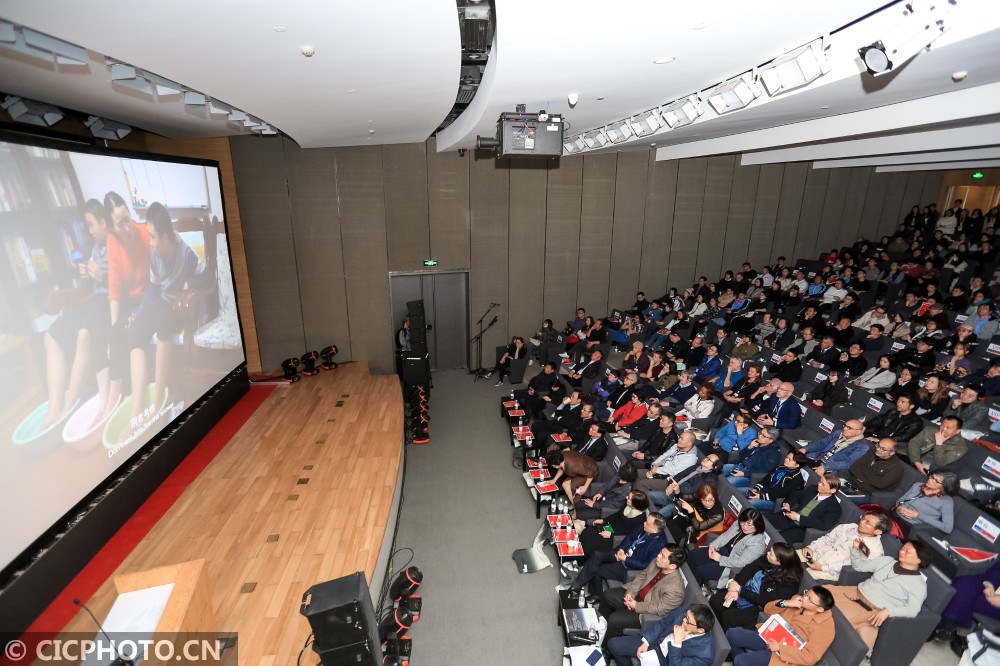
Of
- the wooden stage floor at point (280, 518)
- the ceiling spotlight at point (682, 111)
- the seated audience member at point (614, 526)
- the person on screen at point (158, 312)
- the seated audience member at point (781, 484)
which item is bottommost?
the wooden stage floor at point (280, 518)

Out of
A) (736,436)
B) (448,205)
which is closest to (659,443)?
(736,436)

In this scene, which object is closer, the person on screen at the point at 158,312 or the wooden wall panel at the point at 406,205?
the person on screen at the point at 158,312

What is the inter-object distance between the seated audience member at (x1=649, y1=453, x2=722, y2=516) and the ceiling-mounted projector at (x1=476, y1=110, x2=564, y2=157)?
12.0ft

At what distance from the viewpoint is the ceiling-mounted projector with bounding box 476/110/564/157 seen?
4.66 meters

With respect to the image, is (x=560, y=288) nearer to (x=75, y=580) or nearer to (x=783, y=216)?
(x=783, y=216)

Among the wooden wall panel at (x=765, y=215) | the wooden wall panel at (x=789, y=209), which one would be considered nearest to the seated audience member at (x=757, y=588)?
the wooden wall panel at (x=765, y=215)

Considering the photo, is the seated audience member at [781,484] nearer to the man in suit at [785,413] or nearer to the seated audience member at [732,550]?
the seated audience member at [732,550]

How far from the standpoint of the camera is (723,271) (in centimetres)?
1177

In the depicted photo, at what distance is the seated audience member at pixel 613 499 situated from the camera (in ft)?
16.4

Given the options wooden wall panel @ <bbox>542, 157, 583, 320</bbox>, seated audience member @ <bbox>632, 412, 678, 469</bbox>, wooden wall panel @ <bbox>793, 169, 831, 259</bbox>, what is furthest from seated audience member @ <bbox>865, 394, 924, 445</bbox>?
wooden wall panel @ <bbox>793, 169, 831, 259</bbox>

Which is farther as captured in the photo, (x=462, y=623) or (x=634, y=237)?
(x=634, y=237)

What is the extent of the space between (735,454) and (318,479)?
16.8 ft

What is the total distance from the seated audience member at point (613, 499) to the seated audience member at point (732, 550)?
85 centimetres

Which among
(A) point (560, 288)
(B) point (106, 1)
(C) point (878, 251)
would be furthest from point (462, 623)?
(C) point (878, 251)
